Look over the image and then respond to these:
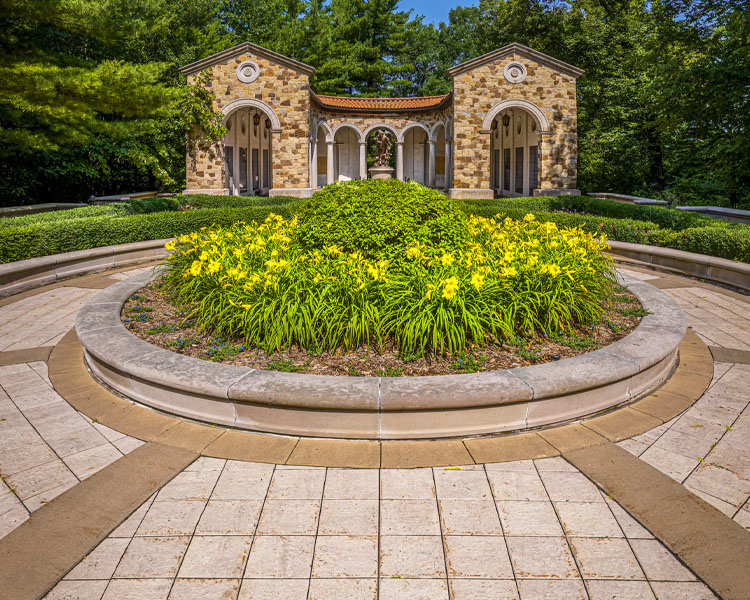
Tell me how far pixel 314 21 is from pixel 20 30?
22.4 metres

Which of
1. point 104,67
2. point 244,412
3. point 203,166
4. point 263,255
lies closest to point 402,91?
point 203,166

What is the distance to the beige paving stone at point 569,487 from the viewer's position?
9.90ft

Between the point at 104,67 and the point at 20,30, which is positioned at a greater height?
the point at 20,30

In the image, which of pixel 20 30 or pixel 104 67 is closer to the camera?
pixel 104 67

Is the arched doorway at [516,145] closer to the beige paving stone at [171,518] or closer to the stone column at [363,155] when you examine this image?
the stone column at [363,155]

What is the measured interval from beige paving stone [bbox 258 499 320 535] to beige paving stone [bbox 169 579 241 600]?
356 millimetres

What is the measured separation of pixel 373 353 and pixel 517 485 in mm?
1811

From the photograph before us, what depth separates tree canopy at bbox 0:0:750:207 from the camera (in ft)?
36.1

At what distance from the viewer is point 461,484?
316 centimetres

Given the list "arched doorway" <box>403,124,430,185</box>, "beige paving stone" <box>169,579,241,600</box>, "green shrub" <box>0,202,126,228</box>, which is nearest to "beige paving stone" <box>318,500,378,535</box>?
"beige paving stone" <box>169,579,241,600</box>

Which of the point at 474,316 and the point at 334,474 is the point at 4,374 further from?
the point at 474,316

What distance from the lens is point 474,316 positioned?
459 centimetres

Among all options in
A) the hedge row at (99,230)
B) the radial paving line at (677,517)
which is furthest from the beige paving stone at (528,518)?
the hedge row at (99,230)

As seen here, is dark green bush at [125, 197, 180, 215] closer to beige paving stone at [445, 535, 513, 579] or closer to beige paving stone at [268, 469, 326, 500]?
beige paving stone at [268, 469, 326, 500]
